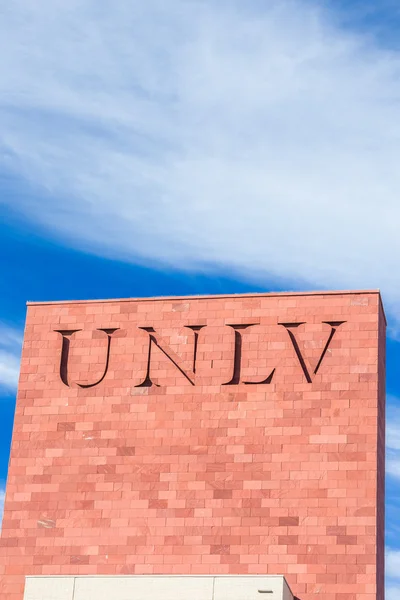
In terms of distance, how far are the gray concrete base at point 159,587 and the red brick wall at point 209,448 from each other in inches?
95.2

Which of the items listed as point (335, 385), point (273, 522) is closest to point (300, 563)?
point (273, 522)

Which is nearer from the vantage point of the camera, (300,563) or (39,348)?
(300,563)

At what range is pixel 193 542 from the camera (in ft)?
Answer: 164

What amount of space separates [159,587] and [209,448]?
5685mm

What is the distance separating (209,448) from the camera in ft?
168

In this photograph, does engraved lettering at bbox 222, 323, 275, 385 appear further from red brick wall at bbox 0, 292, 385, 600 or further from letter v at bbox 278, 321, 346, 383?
letter v at bbox 278, 321, 346, 383

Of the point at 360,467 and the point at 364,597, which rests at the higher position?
the point at 360,467

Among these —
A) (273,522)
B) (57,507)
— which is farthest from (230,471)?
(57,507)

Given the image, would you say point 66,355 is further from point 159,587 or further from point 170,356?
point 159,587

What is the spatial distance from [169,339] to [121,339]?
163 centimetres

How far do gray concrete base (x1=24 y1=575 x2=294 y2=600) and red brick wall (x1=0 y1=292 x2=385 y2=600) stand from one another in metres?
2.42

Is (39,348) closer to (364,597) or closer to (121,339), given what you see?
(121,339)

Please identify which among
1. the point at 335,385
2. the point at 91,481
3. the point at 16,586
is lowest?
the point at 16,586

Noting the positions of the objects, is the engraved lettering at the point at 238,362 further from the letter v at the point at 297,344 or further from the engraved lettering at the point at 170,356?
the engraved lettering at the point at 170,356
